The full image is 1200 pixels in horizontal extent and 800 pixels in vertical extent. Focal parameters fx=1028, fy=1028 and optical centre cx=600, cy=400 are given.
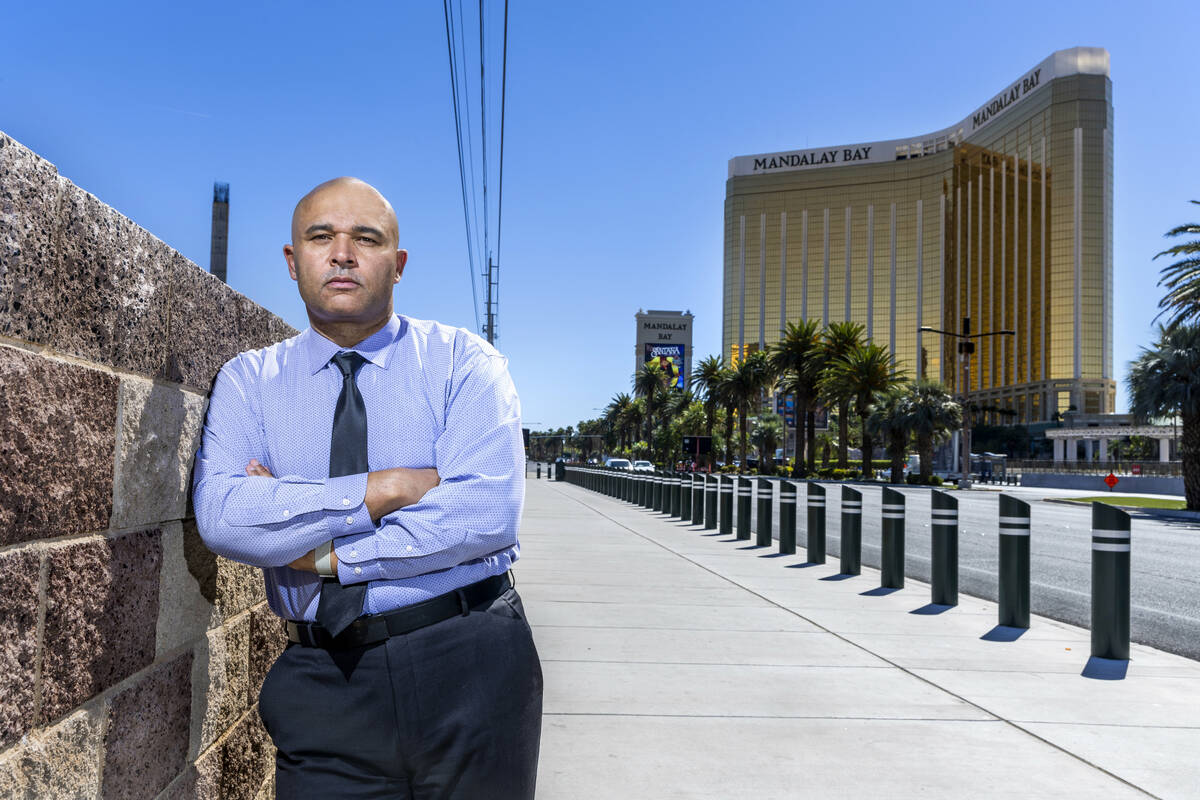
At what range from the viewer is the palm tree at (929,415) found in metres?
61.2

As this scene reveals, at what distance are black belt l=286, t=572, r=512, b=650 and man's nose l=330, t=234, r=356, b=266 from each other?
0.79 meters

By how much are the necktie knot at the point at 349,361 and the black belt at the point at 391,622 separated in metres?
0.55

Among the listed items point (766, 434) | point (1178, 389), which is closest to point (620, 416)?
point (766, 434)

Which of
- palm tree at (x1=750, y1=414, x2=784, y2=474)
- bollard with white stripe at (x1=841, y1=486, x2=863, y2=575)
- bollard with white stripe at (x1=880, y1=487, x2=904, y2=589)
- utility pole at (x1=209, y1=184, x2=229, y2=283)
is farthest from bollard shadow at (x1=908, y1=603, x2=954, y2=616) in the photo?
palm tree at (x1=750, y1=414, x2=784, y2=474)

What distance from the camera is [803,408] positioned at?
7762 centimetres

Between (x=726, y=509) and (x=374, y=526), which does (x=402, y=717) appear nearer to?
(x=374, y=526)

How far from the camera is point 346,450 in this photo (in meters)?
2.28

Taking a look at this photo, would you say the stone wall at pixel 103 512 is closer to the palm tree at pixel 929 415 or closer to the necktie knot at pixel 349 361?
the necktie knot at pixel 349 361

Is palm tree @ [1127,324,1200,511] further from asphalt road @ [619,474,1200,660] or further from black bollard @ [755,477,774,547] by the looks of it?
black bollard @ [755,477,774,547]

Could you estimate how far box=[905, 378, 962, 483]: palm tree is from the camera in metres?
61.2

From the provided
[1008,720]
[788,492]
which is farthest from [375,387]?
[788,492]

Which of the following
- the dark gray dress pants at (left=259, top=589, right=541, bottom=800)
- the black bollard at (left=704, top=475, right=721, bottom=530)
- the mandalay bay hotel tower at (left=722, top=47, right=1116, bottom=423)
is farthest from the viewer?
the mandalay bay hotel tower at (left=722, top=47, right=1116, bottom=423)

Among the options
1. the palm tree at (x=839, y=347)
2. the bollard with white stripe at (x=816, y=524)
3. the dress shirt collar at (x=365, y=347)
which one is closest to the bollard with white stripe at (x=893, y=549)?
the bollard with white stripe at (x=816, y=524)

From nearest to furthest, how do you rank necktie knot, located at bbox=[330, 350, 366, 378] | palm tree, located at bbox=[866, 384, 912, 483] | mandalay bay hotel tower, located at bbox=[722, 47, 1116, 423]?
necktie knot, located at bbox=[330, 350, 366, 378] < palm tree, located at bbox=[866, 384, 912, 483] < mandalay bay hotel tower, located at bbox=[722, 47, 1116, 423]
